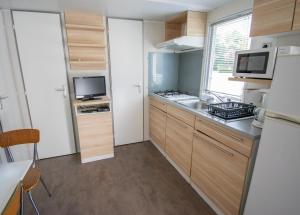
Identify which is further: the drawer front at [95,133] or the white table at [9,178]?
the drawer front at [95,133]

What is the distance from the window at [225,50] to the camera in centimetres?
208

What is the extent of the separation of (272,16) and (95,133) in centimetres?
248

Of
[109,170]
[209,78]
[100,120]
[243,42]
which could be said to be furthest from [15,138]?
[243,42]

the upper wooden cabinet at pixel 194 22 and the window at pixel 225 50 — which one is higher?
the upper wooden cabinet at pixel 194 22

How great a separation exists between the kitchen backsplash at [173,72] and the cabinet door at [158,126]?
0.48 meters

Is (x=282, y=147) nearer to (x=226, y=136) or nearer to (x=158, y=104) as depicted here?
(x=226, y=136)

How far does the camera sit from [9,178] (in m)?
1.24

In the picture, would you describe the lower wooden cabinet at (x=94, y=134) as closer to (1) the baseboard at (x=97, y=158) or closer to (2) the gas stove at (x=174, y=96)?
(1) the baseboard at (x=97, y=158)

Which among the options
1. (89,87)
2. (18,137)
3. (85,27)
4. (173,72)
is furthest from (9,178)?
(173,72)

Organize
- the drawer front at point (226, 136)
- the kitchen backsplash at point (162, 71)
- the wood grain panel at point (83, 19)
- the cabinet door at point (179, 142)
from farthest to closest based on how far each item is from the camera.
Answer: the kitchen backsplash at point (162, 71) → the wood grain panel at point (83, 19) → the cabinet door at point (179, 142) → the drawer front at point (226, 136)

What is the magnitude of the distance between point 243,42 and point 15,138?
2743 millimetres

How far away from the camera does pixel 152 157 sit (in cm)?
285

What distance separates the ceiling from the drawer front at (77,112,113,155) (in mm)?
1459

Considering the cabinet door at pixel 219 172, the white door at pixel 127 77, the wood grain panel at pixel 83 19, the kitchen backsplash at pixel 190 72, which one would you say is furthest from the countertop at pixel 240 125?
the wood grain panel at pixel 83 19
